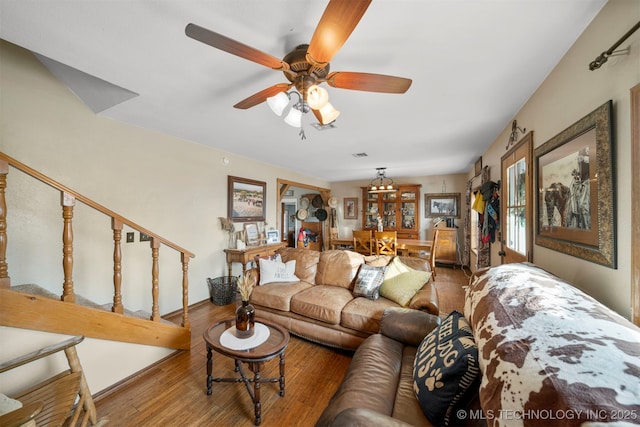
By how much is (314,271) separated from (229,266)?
5.05ft

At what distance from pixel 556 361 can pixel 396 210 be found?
232 inches

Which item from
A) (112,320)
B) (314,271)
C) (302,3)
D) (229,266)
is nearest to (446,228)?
(314,271)

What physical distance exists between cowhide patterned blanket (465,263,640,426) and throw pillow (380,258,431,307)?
4.00 ft

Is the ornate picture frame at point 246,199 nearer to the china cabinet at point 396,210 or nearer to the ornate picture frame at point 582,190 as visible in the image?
the china cabinet at point 396,210

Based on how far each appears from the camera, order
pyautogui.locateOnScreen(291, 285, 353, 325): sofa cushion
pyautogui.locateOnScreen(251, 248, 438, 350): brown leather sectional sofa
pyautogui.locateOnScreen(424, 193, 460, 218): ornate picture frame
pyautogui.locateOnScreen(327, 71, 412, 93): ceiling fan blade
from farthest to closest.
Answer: pyautogui.locateOnScreen(424, 193, 460, 218): ornate picture frame
pyautogui.locateOnScreen(291, 285, 353, 325): sofa cushion
pyautogui.locateOnScreen(251, 248, 438, 350): brown leather sectional sofa
pyautogui.locateOnScreen(327, 71, 412, 93): ceiling fan blade

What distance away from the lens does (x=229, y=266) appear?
362cm

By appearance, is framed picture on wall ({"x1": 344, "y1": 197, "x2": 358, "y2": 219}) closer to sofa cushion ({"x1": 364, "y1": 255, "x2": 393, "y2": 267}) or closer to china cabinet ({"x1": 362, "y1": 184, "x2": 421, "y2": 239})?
china cabinet ({"x1": 362, "y1": 184, "x2": 421, "y2": 239})

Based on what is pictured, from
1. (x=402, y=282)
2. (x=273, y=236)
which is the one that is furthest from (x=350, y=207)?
(x=402, y=282)

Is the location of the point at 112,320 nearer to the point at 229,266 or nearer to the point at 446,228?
the point at 229,266

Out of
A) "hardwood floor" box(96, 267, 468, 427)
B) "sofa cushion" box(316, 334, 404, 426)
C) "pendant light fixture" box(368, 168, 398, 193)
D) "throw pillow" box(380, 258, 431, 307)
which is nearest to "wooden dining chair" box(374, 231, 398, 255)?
"pendant light fixture" box(368, 168, 398, 193)

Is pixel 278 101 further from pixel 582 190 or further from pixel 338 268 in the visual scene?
pixel 338 268

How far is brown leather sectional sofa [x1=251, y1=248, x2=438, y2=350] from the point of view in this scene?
207 cm

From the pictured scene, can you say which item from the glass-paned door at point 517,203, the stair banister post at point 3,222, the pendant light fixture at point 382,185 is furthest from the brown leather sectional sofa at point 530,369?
the pendant light fixture at point 382,185

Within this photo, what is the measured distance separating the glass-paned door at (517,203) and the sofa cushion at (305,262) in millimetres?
2107
